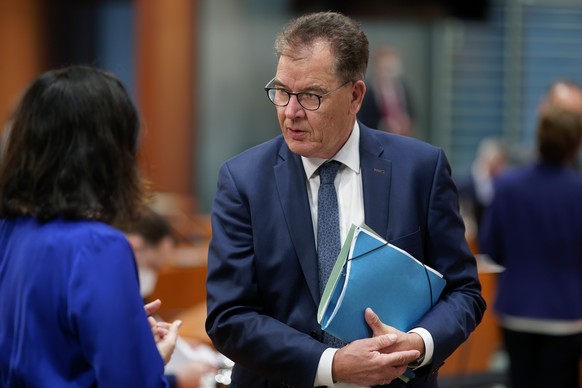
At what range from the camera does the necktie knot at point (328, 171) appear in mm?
2619

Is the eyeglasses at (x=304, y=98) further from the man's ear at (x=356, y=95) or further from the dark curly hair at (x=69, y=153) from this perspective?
the dark curly hair at (x=69, y=153)

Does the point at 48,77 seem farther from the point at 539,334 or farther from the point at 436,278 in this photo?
the point at 539,334

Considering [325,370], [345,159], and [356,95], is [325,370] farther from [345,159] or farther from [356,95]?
[356,95]

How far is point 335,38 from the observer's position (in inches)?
98.9

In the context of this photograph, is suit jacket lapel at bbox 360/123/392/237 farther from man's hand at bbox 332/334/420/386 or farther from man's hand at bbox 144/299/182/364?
man's hand at bbox 144/299/182/364

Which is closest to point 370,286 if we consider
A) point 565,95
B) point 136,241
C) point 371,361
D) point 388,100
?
point 371,361

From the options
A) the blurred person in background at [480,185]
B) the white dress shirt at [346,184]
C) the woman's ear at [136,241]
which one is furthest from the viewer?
the blurred person in background at [480,185]

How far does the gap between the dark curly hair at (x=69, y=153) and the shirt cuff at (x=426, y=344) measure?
750 millimetres

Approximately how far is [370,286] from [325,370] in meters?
0.22

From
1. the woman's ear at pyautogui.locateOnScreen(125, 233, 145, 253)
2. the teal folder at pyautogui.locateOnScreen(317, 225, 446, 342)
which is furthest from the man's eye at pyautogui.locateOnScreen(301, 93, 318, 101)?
the woman's ear at pyautogui.locateOnScreen(125, 233, 145, 253)

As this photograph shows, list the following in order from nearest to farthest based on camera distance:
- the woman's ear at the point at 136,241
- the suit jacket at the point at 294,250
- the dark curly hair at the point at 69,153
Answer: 1. the dark curly hair at the point at 69,153
2. the suit jacket at the point at 294,250
3. the woman's ear at the point at 136,241

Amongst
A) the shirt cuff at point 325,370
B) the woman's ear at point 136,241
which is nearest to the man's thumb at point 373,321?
the shirt cuff at point 325,370

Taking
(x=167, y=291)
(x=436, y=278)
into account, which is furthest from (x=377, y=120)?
(x=436, y=278)

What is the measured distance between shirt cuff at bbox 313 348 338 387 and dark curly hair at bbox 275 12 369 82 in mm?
679
